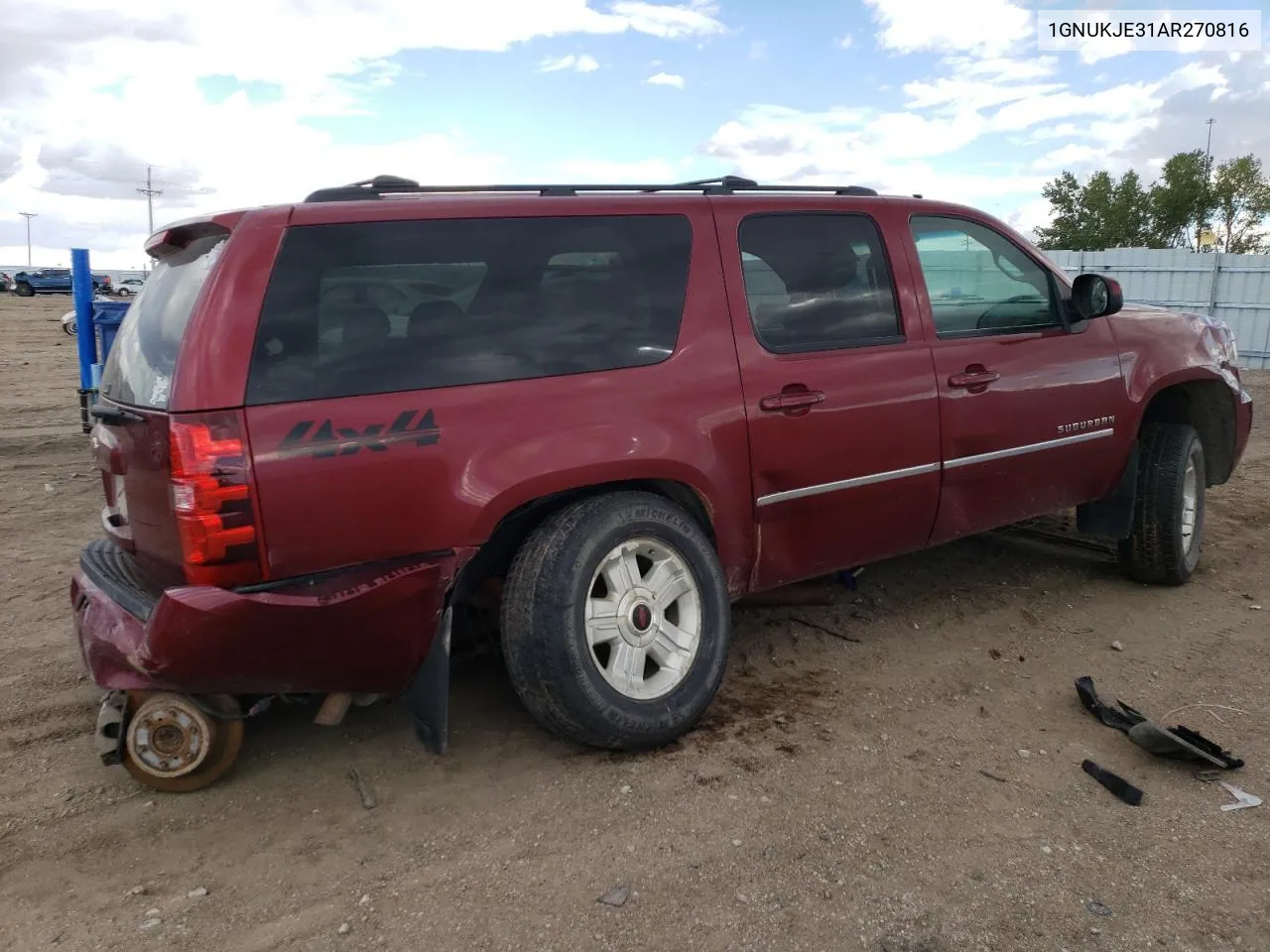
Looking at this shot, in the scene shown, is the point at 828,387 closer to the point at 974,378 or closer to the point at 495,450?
the point at 974,378

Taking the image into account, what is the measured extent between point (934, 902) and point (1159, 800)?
3.21 feet

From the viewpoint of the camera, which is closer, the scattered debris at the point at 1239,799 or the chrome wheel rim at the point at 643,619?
the scattered debris at the point at 1239,799

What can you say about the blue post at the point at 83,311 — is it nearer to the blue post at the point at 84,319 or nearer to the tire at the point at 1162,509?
the blue post at the point at 84,319

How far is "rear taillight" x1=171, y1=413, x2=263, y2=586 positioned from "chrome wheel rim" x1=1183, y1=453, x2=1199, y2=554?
450 centimetres

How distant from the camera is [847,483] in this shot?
3.72 meters

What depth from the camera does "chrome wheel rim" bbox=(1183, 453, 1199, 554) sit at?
5008 mm

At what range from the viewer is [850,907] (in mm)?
2494

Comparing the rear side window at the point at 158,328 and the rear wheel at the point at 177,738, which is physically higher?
the rear side window at the point at 158,328

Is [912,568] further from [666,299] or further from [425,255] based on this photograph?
[425,255]

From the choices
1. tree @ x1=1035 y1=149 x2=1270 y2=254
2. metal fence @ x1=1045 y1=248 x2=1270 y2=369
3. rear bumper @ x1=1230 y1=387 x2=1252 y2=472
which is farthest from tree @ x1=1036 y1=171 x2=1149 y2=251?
rear bumper @ x1=1230 y1=387 x2=1252 y2=472

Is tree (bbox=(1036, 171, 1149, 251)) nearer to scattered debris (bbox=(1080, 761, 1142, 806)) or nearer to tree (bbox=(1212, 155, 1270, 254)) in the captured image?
tree (bbox=(1212, 155, 1270, 254))

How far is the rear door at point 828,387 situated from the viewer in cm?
352

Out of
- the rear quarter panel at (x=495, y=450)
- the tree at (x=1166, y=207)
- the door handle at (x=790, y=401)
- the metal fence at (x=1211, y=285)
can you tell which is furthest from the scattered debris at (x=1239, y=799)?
the tree at (x=1166, y=207)

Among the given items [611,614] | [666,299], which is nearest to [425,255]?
[666,299]
